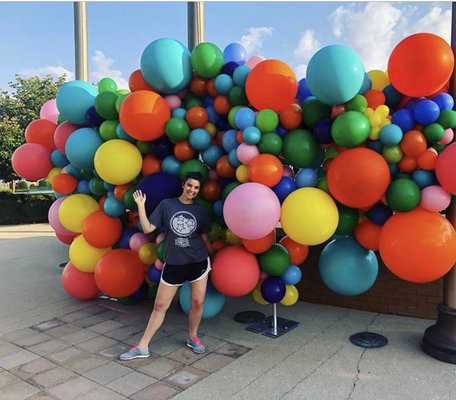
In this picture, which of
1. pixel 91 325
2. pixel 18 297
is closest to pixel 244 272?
pixel 91 325

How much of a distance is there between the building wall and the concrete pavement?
0.11 meters

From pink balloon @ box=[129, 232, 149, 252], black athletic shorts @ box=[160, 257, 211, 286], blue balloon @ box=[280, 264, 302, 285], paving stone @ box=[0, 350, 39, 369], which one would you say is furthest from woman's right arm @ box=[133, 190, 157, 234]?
paving stone @ box=[0, 350, 39, 369]

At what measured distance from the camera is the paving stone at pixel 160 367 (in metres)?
3.47

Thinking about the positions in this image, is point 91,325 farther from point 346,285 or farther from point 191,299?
point 346,285

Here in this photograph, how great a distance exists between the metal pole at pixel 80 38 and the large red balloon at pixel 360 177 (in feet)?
22.5

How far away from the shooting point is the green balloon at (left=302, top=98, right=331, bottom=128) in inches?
143

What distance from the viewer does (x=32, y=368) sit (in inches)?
142

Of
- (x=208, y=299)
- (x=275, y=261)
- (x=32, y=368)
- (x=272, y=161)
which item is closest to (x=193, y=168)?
(x=272, y=161)

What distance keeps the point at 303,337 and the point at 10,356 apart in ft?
9.01

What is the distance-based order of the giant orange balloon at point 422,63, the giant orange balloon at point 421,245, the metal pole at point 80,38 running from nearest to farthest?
the giant orange balloon at point 422,63
the giant orange balloon at point 421,245
the metal pole at point 80,38

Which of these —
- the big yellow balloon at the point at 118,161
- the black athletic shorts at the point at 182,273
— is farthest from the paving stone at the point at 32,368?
the big yellow balloon at the point at 118,161

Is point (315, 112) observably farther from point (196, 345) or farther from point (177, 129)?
point (196, 345)

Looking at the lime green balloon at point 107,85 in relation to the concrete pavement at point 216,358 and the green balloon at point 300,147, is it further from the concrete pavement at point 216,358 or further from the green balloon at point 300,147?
the concrete pavement at point 216,358

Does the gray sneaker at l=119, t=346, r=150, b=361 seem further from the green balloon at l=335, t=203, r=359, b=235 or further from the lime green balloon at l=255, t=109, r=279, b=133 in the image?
the lime green balloon at l=255, t=109, r=279, b=133
